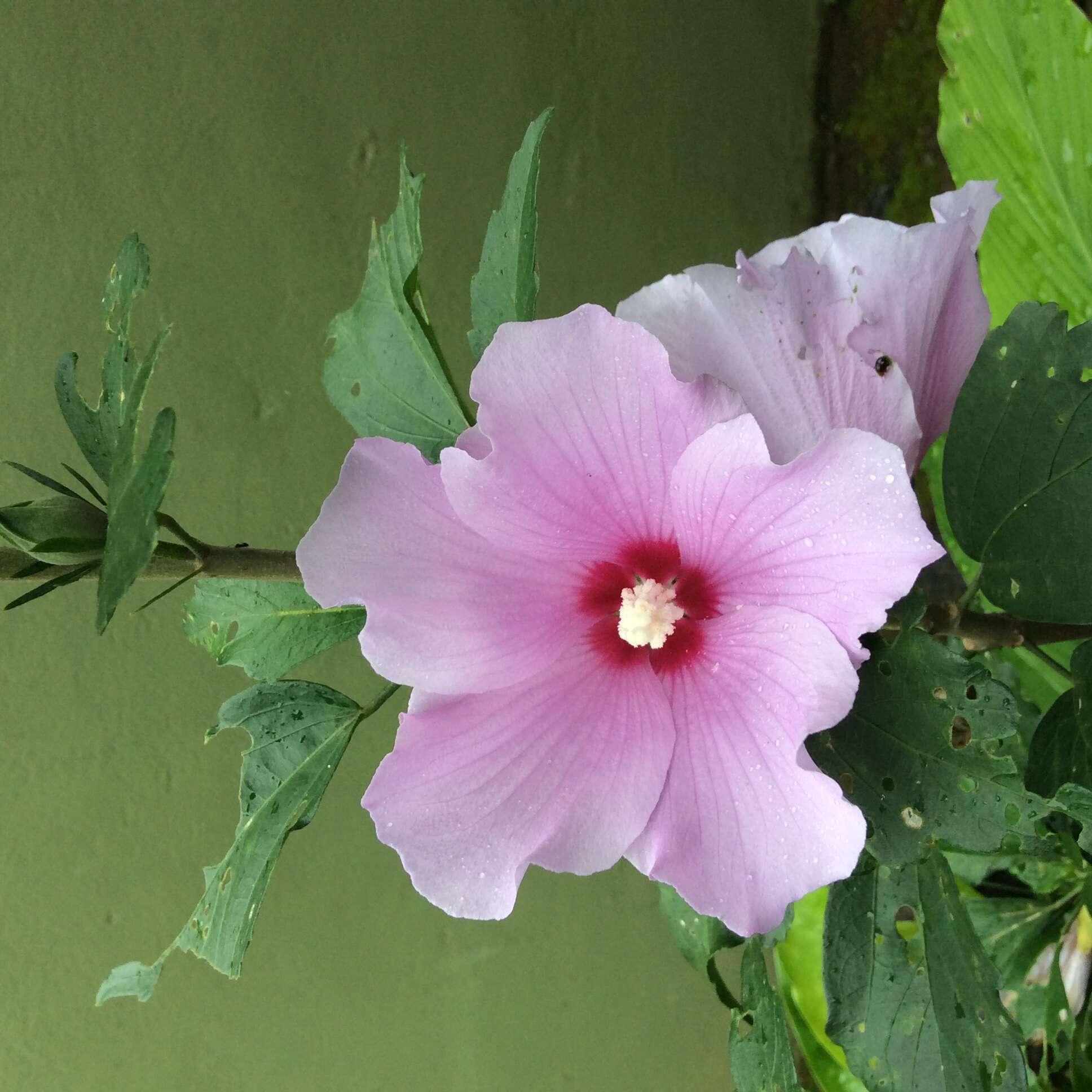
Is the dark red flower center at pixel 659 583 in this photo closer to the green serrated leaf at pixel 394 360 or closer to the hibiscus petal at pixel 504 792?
the hibiscus petal at pixel 504 792

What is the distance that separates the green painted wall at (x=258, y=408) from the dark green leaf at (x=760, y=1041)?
2.29 feet

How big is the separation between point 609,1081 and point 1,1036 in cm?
93

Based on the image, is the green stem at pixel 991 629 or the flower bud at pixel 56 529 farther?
the green stem at pixel 991 629

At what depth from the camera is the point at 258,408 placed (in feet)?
3.72

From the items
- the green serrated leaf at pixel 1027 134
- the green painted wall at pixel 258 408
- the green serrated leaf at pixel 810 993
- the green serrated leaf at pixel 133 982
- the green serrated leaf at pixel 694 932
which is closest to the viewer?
the green serrated leaf at pixel 133 982

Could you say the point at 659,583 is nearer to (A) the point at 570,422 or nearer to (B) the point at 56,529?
(A) the point at 570,422

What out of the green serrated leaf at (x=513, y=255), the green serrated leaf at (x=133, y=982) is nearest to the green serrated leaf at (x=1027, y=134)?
the green serrated leaf at (x=513, y=255)

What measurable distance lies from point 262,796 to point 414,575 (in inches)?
8.7

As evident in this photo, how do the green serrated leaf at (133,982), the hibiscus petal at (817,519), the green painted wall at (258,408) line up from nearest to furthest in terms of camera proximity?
the hibiscus petal at (817,519) < the green serrated leaf at (133,982) < the green painted wall at (258,408)

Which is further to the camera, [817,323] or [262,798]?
[262,798]

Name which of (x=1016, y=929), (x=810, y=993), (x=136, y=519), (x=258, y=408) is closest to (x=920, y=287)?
(x=136, y=519)

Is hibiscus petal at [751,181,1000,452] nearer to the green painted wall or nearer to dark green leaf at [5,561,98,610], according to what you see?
dark green leaf at [5,561,98,610]

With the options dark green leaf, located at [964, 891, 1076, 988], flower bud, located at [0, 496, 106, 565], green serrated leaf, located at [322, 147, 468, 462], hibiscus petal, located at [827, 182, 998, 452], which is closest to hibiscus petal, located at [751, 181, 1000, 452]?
hibiscus petal, located at [827, 182, 998, 452]

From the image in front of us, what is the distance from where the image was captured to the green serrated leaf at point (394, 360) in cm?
57
